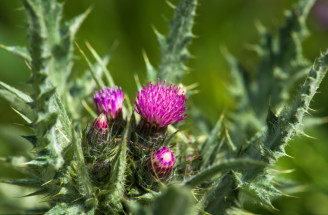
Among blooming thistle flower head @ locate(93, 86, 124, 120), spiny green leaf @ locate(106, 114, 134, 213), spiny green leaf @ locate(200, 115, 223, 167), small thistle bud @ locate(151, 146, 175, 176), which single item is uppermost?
blooming thistle flower head @ locate(93, 86, 124, 120)

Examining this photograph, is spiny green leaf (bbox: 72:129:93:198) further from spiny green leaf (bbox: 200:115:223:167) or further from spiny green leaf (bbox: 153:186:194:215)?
spiny green leaf (bbox: 200:115:223:167)

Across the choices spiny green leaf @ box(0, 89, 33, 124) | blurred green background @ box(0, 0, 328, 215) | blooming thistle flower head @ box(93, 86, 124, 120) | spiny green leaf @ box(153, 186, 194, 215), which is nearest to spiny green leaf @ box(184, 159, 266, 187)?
spiny green leaf @ box(153, 186, 194, 215)

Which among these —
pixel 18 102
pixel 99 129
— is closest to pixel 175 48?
pixel 99 129

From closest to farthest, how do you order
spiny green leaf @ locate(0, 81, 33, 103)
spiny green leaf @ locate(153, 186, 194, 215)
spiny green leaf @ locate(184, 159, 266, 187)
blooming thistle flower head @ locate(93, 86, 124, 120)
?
1. spiny green leaf @ locate(153, 186, 194, 215)
2. spiny green leaf @ locate(184, 159, 266, 187)
3. spiny green leaf @ locate(0, 81, 33, 103)
4. blooming thistle flower head @ locate(93, 86, 124, 120)

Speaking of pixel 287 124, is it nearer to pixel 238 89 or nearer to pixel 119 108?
pixel 119 108

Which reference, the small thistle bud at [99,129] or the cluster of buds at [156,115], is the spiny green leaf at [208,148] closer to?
the cluster of buds at [156,115]
